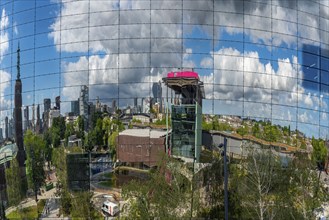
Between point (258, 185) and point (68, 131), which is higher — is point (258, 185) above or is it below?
below

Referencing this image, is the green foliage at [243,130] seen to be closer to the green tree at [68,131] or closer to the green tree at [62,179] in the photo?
the green tree at [68,131]

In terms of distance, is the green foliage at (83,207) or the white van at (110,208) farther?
the white van at (110,208)

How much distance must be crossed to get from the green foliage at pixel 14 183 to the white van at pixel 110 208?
6409 millimetres

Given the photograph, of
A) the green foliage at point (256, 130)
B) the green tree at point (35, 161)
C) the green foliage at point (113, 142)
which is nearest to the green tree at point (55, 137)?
the green tree at point (35, 161)

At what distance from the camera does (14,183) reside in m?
26.7

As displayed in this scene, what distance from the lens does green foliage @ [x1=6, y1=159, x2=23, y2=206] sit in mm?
26281

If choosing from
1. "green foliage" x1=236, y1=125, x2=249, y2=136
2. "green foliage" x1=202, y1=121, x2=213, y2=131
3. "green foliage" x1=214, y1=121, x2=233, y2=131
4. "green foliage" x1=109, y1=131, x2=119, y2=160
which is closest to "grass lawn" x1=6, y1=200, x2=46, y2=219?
"green foliage" x1=109, y1=131, x2=119, y2=160

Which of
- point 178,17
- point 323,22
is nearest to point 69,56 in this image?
point 178,17

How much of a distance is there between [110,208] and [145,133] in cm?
482

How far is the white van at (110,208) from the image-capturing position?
76.9ft

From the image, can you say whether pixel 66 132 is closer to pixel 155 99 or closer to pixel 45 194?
pixel 45 194

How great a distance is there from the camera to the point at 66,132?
24.8 m

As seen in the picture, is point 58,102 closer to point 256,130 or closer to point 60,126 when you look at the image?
point 60,126

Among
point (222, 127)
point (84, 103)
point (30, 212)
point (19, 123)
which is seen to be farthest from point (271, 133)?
point (19, 123)
